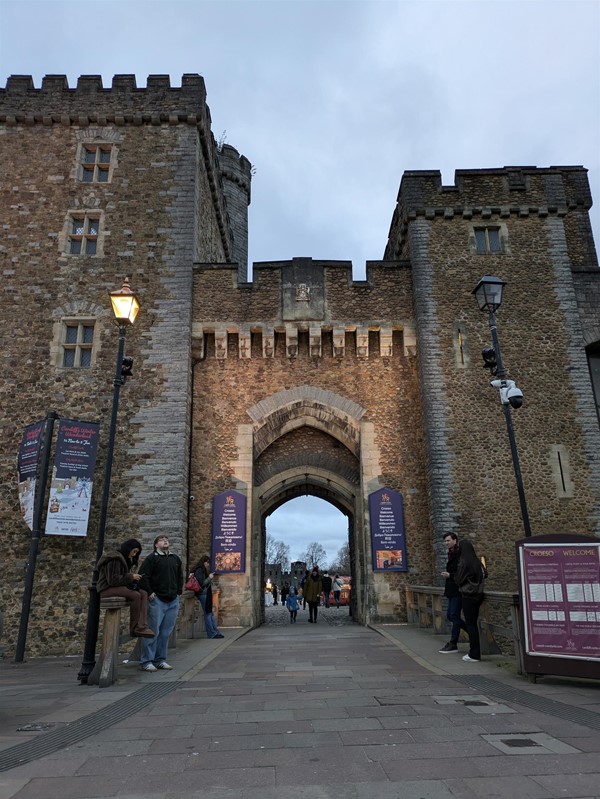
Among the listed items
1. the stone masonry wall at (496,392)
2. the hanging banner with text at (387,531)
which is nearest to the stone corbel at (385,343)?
the stone masonry wall at (496,392)

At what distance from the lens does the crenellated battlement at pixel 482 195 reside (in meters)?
16.1

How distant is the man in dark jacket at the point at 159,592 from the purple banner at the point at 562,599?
15.7 feet

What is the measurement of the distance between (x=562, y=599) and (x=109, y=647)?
5568mm

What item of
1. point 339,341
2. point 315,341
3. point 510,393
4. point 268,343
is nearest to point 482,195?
point 339,341

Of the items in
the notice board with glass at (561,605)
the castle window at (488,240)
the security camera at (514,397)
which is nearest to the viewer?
the notice board with glass at (561,605)

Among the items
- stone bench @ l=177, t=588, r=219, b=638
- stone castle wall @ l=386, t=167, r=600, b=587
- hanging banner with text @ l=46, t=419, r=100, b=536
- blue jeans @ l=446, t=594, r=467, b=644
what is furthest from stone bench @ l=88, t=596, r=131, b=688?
stone castle wall @ l=386, t=167, r=600, b=587

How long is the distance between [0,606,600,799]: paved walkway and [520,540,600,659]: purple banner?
466 mm

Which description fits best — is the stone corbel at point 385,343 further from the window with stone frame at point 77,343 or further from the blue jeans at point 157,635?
the blue jeans at point 157,635

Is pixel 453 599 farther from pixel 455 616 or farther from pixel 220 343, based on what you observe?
pixel 220 343

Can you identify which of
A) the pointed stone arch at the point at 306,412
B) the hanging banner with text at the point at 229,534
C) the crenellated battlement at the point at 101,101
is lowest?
the hanging banner with text at the point at 229,534

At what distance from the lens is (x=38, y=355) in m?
14.5

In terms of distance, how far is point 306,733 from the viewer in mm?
4586

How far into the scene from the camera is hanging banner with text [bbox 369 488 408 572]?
14219 mm

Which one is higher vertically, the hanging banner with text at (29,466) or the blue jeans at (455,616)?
the hanging banner with text at (29,466)
